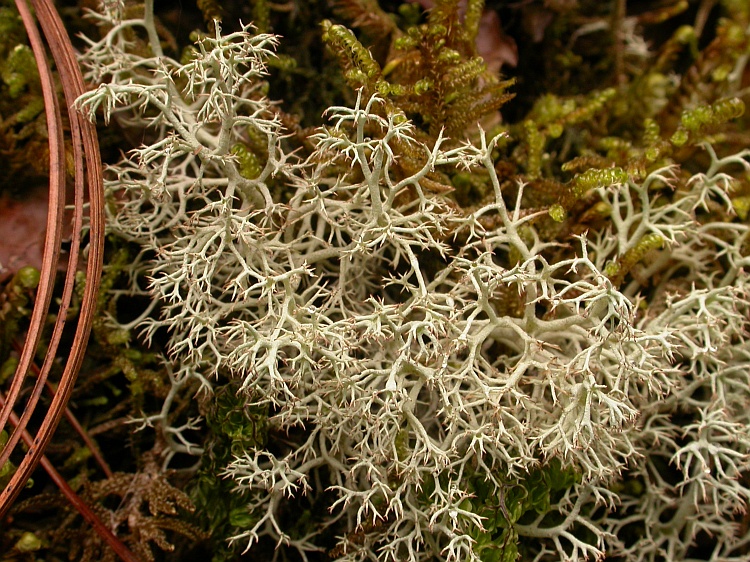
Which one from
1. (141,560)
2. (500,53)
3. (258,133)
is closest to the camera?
(141,560)

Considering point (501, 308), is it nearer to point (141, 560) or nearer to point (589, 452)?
point (589, 452)

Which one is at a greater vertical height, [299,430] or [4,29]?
[4,29]

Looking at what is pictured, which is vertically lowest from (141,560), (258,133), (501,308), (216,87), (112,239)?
(141,560)

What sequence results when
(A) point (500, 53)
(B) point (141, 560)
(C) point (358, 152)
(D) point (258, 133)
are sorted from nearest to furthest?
1. (C) point (358, 152)
2. (B) point (141, 560)
3. (D) point (258, 133)
4. (A) point (500, 53)

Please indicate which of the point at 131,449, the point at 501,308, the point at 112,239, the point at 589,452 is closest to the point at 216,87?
the point at 112,239
